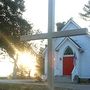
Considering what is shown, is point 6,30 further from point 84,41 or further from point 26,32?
point 84,41

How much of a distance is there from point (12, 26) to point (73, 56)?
1413 centimetres

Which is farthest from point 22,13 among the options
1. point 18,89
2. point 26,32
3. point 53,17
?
point 53,17

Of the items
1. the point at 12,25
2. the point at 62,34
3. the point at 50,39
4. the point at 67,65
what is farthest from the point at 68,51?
the point at 62,34

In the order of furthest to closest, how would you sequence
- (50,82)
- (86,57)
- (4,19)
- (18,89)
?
(86,57) < (4,19) < (18,89) < (50,82)

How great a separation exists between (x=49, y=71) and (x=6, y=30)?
11390 mm

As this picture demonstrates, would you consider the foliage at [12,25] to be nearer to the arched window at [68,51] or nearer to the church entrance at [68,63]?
the church entrance at [68,63]

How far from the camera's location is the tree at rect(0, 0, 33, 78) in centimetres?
1998

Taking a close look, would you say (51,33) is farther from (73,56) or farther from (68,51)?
(68,51)

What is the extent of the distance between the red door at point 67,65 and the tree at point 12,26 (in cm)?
1311

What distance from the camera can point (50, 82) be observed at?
895cm

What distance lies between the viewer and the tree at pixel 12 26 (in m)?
20.0

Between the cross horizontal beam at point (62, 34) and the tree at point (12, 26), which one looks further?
the tree at point (12, 26)

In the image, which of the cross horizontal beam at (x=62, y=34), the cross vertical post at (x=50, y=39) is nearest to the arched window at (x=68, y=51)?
the cross horizontal beam at (x=62, y=34)

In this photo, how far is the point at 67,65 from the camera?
3491cm
